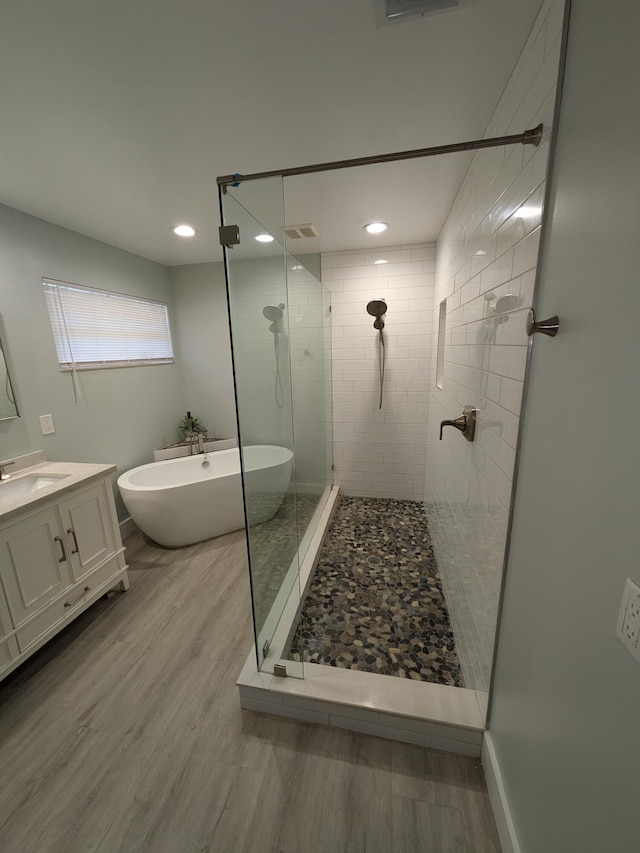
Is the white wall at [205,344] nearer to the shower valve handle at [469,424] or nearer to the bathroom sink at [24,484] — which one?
the bathroom sink at [24,484]

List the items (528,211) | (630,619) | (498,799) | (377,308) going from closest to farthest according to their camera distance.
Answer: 1. (630,619)
2. (528,211)
3. (498,799)
4. (377,308)

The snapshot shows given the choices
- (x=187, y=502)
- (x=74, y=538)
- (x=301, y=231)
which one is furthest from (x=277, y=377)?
(x=74, y=538)

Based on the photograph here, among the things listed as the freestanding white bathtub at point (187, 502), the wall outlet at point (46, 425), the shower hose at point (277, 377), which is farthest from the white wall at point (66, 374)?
the shower hose at point (277, 377)

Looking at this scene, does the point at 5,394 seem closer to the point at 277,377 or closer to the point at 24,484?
the point at 24,484

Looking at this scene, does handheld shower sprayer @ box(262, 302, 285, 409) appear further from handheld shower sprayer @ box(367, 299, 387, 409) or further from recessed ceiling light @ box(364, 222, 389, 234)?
handheld shower sprayer @ box(367, 299, 387, 409)

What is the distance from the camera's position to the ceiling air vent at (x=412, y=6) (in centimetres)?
83

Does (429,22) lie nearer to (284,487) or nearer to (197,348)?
(284,487)

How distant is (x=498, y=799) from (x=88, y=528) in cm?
222

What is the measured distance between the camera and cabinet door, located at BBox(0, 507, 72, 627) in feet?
4.93

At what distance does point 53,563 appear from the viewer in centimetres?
171

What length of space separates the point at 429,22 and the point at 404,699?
7.51 ft

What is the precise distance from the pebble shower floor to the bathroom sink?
173cm

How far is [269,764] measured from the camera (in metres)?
1.24

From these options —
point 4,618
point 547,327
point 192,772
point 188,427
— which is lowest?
point 192,772
